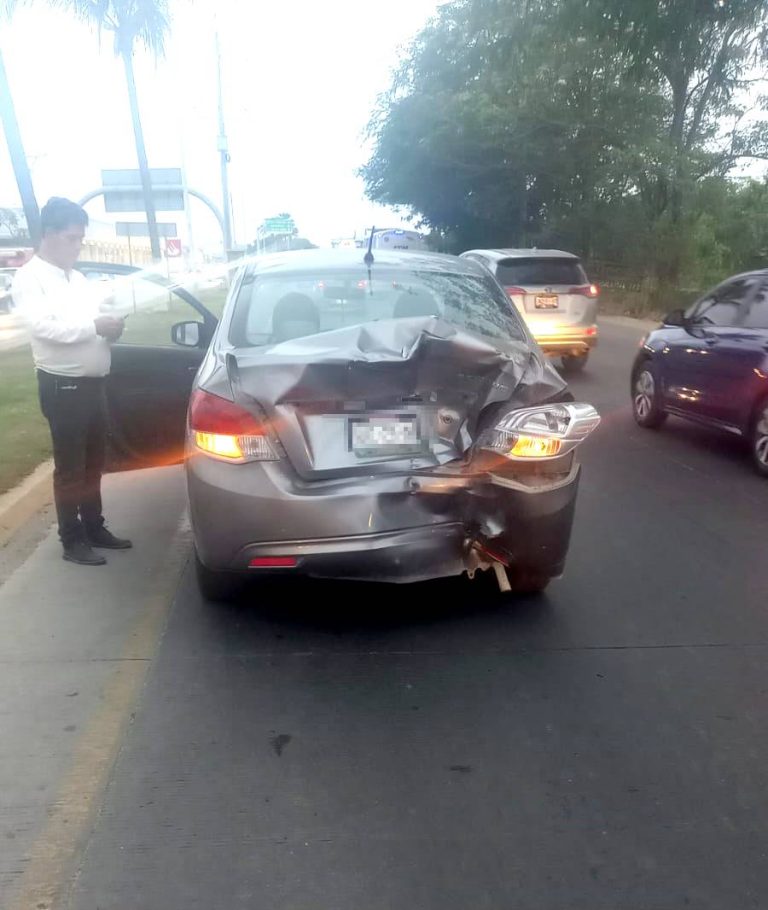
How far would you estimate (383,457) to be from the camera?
3871 mm

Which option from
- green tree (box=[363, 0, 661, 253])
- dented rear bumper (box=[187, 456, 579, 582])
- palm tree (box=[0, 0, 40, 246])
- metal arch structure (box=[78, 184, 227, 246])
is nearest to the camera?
dented rear bumper (box=[187, 456, 579, 582])

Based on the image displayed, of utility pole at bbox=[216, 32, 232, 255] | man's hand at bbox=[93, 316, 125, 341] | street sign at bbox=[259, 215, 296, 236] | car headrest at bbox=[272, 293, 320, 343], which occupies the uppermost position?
car headrest at bbox=[272, 293, 320, 343]

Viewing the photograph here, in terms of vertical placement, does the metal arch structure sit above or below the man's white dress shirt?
below

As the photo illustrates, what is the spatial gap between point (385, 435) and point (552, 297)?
9248mm

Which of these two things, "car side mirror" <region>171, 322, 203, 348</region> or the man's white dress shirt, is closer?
the man's white dress shirt

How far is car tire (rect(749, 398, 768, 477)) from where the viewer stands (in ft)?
23.4

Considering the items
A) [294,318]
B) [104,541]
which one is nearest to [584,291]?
[294,318]

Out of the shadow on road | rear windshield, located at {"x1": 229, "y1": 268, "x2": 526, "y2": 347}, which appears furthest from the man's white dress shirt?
the shadow on road

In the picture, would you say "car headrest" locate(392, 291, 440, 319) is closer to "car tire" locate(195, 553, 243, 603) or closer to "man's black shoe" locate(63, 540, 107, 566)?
"car tire" locate(195, 553, 243, 603)

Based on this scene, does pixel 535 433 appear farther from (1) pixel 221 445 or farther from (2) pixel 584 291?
(2) pixel 584 291

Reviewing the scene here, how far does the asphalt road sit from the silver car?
42 centimetres

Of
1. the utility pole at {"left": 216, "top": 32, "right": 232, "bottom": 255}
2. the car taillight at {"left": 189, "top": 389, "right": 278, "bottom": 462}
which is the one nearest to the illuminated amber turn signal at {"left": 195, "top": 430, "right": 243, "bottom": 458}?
the car taillight at {"left": 189, "top": 389, "right": 278, "bottom": 462}

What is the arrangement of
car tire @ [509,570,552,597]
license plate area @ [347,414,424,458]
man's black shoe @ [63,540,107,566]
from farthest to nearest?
man's black shoe @ [63,540,107,566] < car tire @ [509,570,552,597] < license plate area @ [347,414,424,458]

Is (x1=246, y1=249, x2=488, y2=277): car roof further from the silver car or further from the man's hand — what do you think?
the silver car
